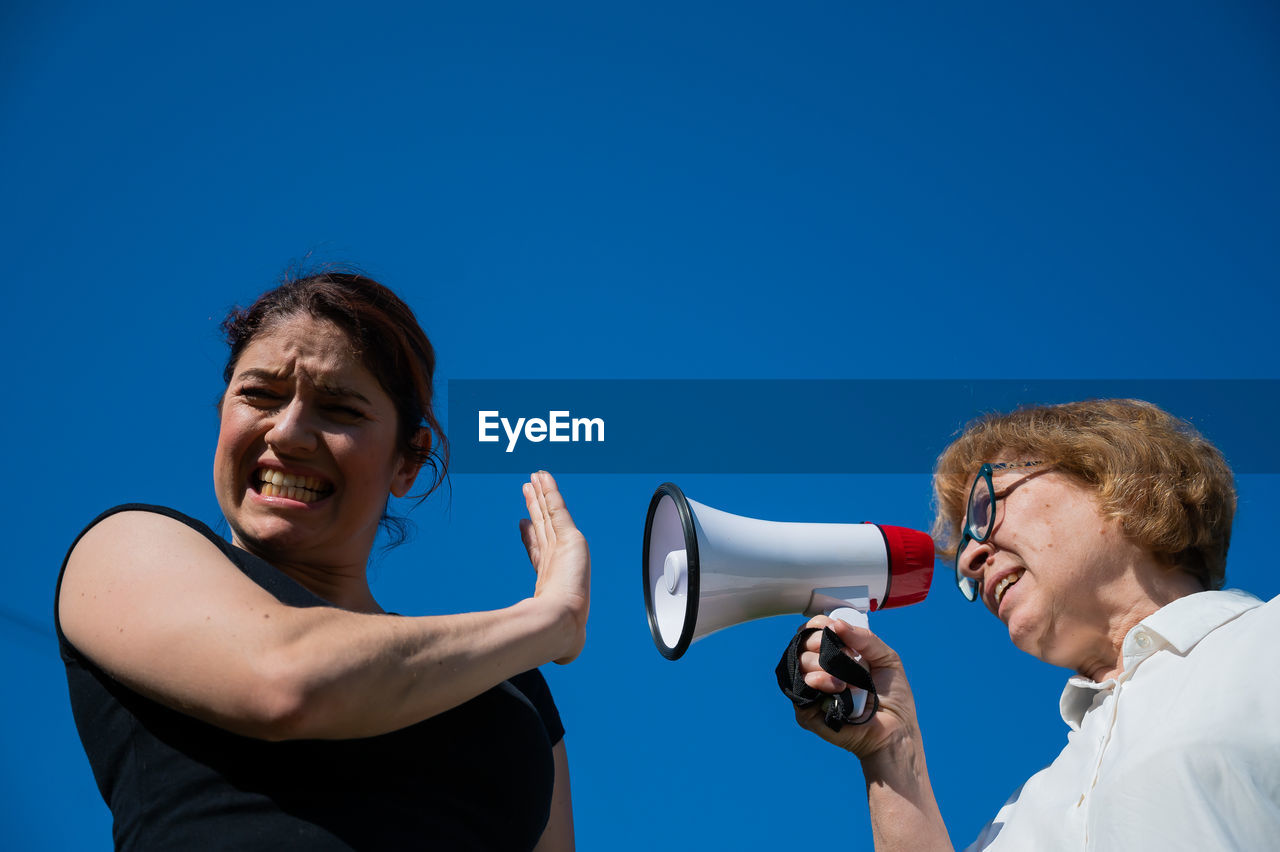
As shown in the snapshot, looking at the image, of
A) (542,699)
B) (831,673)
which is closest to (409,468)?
(542,699)

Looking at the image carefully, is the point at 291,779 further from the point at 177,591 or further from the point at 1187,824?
the point at 1187,824

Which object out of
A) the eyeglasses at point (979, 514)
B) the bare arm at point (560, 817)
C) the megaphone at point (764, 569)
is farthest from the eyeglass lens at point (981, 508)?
the bare arm at point (560, 817)

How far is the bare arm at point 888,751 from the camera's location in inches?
69.9

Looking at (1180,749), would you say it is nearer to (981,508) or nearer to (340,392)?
(981,508)

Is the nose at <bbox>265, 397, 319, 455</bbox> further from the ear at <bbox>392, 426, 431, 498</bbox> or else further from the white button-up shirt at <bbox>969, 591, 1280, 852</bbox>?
the white button-up shirt at <bbox>969, 591, 1280, 852</bbox>

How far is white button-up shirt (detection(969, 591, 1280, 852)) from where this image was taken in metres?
1.28

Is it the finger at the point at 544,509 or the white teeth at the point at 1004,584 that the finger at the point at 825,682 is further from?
the finger at the point at 544,509

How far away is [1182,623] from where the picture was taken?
1.56 meters

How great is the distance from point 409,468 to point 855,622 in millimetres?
958

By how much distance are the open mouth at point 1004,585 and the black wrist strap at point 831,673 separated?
0.32 meters

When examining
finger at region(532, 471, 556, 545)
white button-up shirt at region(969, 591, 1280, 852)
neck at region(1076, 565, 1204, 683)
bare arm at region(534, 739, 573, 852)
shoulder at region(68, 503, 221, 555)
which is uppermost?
finger at region(532, 471, 556, 545)

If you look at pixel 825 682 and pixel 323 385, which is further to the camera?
pixel 825 682

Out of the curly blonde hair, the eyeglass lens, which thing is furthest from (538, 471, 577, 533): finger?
the curly blonde hair

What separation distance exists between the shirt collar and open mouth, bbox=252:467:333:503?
1.43 meters
